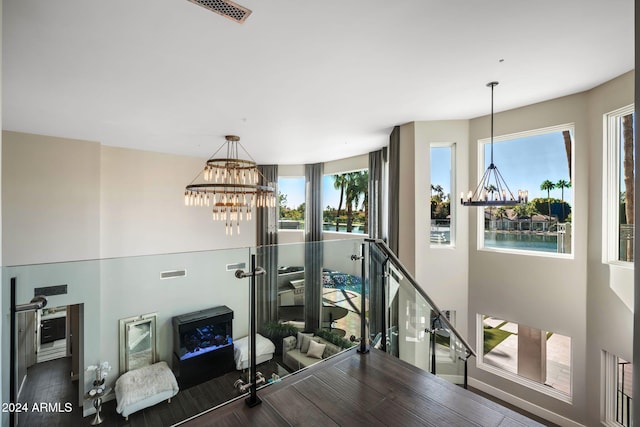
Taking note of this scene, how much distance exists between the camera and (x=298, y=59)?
280 centimetres

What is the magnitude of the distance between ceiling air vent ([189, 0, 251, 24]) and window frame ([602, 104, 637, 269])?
14.5 ft

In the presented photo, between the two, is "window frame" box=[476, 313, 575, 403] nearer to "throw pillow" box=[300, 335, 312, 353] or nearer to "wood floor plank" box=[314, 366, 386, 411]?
"throw pillow" box=[300, 335, 312, 353]

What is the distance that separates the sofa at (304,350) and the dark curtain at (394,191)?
248 centimetres

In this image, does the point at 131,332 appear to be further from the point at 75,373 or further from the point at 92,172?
the point at 92,172

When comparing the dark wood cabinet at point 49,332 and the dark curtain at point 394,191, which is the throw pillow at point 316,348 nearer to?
the dark wood cabinet at point 49,332

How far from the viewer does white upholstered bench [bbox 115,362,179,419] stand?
95.5 inches

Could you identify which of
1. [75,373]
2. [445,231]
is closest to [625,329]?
[445,231]

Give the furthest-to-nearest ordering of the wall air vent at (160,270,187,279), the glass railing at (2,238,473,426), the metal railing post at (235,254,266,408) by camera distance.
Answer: the wall air vent at (160,270,187,279) < the metal railing post at (235,254,266,408) < the glass railing at (2,238,473,426)

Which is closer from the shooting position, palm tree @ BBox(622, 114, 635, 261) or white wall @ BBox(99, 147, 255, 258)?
palm tree @ BBox(622, 114, 635, 261)

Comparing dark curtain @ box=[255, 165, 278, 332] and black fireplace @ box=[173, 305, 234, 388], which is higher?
dark curtain @ box=[255, 165, 278, 332]

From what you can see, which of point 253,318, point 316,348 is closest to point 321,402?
point 253,318

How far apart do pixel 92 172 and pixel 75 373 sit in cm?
491

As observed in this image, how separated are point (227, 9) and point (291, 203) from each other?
681cm

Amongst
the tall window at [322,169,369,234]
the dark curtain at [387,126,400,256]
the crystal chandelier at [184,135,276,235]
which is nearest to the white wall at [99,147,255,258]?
the crystal chandelier at [184,135,276,235]
